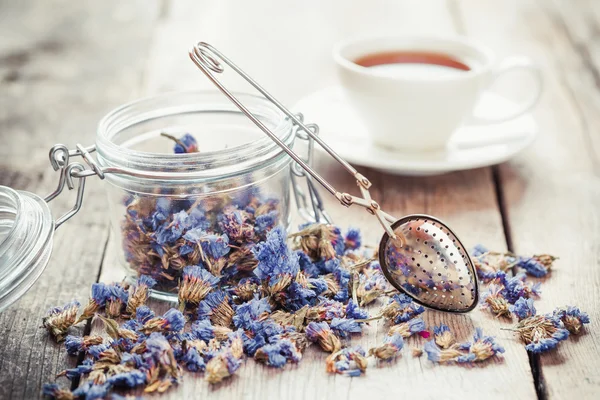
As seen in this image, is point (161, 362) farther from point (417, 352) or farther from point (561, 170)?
point (561, 170)

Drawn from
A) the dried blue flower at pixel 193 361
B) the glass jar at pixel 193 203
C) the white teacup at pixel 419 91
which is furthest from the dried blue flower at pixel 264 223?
the white teacup at pixel 419 91

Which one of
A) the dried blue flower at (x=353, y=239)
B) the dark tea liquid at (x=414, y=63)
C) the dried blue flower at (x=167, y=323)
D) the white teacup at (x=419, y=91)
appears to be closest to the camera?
the dried blue flower at (x=167, y=323)

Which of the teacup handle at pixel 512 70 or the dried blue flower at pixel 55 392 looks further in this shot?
the teacup handle at pixel 512 70

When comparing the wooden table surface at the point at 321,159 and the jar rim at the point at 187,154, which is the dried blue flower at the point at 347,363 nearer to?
the wooden table surface at the point at 321,159

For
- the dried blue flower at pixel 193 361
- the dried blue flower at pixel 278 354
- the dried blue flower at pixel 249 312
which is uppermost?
the dried blue flower at pixel 249 312

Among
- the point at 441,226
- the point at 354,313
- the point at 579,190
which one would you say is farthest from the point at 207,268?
the point at 579,190

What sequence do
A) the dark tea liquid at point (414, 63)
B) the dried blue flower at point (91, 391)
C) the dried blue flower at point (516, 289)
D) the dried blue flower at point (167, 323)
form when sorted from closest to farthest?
the dried blue flower at point (91, 391) < the dried blue flower at point (167, 323) < the dried blue flower at point (516, 289) < the dark tea liquid at point (414, 63)

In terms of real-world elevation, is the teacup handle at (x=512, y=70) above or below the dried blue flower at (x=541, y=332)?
above

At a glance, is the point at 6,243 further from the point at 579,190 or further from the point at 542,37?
the point at 542,37
